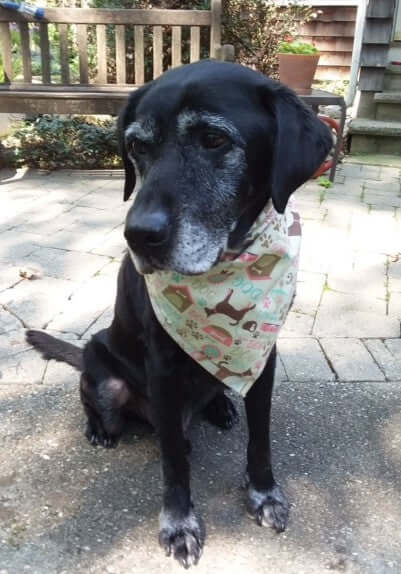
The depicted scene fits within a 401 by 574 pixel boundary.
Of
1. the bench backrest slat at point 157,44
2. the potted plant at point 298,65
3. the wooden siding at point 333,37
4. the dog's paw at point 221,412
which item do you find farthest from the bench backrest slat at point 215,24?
the dog's paw at point 221,412

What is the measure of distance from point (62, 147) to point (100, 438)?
15.6 feet

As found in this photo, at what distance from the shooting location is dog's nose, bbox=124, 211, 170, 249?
60.8 inches

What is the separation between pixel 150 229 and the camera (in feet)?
5.07

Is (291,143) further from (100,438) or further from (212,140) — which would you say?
(100,438)

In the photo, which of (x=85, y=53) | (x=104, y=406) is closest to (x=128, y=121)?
(x=104, y=406)

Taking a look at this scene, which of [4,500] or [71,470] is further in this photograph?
[71,470]

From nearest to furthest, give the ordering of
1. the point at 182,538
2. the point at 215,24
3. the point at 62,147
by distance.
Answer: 1. the point at 182,538
2. the point at 215,24
3. the point at 62,147

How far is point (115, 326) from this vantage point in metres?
2.39

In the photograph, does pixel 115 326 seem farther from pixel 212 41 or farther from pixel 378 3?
pixel 378 3

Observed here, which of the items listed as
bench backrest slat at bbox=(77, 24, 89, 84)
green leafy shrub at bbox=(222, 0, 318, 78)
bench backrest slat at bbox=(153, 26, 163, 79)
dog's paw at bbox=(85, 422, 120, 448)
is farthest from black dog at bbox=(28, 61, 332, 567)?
green leafy shrub at bbox=(222, 0, 318, 78)

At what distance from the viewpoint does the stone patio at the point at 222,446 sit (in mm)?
1966

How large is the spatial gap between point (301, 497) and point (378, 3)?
7055 mm

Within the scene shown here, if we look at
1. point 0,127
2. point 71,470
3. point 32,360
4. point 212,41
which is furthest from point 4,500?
point 0,127

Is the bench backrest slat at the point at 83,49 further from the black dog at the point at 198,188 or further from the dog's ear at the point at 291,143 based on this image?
the dog's ear at the point at 291,143
